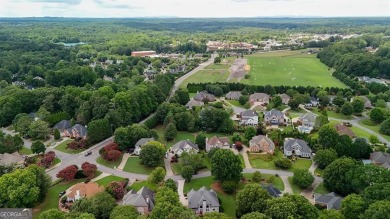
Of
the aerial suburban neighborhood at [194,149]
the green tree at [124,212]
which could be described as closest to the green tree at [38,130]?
the aerial suburban neighborhood at [194,149]

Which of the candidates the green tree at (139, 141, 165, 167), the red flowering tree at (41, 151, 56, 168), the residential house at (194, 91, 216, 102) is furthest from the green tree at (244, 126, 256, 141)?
the red flowering tree at (41, 151, 56, 168)

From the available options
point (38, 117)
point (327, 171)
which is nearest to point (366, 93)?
point (327, 171)

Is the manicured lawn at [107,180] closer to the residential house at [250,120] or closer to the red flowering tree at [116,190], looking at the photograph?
the red flowering tree at [116,190]

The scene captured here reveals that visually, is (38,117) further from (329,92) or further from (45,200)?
(329,92)

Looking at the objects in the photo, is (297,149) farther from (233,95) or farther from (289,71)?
(289,71)

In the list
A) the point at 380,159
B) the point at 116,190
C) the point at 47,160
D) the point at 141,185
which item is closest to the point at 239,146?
the point at 141,185

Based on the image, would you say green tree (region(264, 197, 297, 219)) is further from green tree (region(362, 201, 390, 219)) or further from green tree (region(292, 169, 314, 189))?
green tree (region(292, 169, 314, 189))
